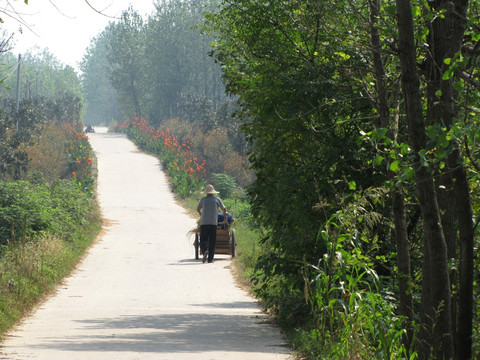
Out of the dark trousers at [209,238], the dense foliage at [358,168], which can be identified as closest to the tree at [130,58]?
the dark trousers at [209,238]

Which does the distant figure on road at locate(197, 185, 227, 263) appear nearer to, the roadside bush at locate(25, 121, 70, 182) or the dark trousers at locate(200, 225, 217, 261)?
the dark trousers at locate(200, 225, 217, 261)

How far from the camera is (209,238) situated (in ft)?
68.8

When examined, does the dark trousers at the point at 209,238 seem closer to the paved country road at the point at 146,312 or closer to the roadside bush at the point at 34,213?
the paved country road at the point at 146,312

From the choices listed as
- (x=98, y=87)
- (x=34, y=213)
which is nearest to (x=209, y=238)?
(x=34, y=213)

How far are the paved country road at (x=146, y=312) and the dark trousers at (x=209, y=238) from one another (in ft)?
1.20

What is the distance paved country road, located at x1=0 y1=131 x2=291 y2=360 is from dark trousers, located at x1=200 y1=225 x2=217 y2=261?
0.36 m

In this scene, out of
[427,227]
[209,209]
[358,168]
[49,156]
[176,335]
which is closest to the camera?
[427,227]

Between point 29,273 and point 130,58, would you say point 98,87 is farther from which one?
point 29,273

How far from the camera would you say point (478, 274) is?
9.15 metres

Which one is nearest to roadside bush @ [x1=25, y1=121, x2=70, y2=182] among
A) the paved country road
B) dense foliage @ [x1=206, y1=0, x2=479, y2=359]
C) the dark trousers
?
the paved country road

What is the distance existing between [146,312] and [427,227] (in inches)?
267

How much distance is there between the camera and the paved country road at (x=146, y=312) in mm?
9398

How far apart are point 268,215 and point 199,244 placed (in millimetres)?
9821

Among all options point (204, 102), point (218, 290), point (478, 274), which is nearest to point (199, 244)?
point (218, 290)
